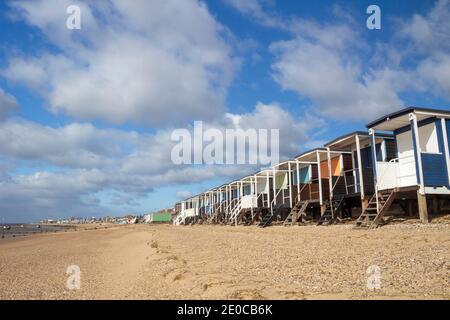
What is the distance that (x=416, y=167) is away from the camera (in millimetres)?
14234

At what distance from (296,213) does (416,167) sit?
9944mm

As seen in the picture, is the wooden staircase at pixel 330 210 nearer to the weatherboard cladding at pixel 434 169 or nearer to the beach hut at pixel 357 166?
the beach hut at pixel 357 166

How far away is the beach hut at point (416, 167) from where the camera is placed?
14.1 m

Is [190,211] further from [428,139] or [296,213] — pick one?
[428,139]

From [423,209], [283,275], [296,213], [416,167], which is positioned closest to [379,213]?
[423,209]

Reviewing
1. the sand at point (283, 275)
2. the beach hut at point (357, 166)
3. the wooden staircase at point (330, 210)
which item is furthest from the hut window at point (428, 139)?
the sand at point (283, 275)

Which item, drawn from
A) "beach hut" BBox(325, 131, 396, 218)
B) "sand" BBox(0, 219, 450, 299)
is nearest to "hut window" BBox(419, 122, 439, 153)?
"beach hut" BBox(325, 131, 396, 218)

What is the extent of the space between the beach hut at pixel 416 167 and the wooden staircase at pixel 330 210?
3.08m

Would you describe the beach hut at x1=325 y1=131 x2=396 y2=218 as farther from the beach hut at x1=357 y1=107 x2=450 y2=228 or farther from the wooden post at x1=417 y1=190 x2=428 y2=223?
the wooden post at x1=417 y1=190 x2=428 y2=223

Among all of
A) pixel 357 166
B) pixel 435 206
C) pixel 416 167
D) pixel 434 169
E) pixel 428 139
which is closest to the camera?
pixel 416 167

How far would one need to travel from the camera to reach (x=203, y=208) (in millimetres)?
55469

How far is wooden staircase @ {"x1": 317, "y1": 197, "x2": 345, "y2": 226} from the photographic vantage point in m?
18.8

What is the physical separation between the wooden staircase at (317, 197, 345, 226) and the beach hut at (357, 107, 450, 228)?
308cm

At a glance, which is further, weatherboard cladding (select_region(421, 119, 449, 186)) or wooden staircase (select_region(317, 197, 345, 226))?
wooden staircase (select_region(317, 197, 345, 226))
